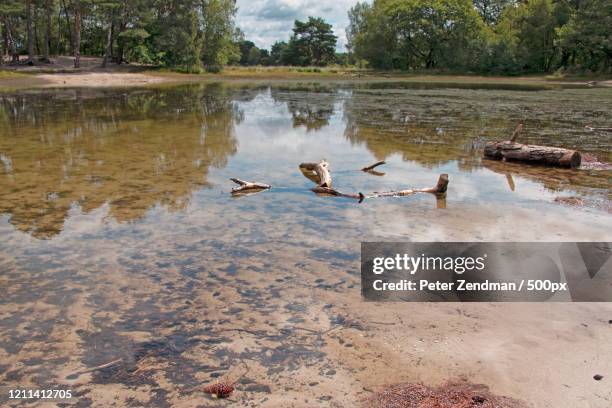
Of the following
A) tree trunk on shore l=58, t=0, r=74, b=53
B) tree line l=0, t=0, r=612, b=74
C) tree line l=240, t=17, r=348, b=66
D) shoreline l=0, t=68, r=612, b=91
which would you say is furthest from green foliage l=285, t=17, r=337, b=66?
tree trunk on shore l=58, t=0, r=74, b=53

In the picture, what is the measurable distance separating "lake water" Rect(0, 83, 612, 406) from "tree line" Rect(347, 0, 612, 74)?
57.5 meters

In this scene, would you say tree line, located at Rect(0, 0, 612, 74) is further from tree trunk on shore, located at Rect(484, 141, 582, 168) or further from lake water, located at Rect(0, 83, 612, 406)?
tree trunk on shore, located at Rect(484, 141, 582, 168)

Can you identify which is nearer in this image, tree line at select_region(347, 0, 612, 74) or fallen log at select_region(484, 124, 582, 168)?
fallen log at select_region(484, 124, 582, 168)

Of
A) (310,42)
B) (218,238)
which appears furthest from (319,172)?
(310,42)

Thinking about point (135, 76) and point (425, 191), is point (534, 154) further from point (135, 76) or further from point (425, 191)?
point (135, 76)

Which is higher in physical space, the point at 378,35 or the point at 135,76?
the point at 378,35

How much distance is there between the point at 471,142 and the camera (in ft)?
58.1

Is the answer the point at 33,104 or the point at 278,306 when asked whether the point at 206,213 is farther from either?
the point at 33,104

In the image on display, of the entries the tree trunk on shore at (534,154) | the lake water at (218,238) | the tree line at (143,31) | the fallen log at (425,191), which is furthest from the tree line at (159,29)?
the fallen log at (425,191)

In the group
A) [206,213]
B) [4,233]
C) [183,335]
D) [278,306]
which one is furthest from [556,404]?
[4,233]

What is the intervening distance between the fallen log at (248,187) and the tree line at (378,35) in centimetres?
5318

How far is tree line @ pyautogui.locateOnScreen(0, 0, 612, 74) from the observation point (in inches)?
2489

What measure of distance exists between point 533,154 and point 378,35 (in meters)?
81.4

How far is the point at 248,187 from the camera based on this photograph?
421 inches
